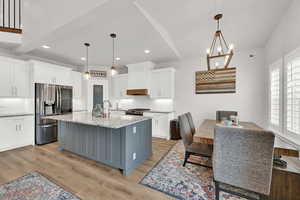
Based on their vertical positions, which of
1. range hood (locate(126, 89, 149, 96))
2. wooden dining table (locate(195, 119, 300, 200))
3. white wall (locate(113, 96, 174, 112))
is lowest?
wooden dining table (locate(195, 119, 300, 200))

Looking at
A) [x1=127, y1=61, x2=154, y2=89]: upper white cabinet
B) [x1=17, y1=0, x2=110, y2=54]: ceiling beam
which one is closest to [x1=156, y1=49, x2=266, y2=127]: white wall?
[x1=127, y1=61, x2=154, y2=89]: upper white cabinet

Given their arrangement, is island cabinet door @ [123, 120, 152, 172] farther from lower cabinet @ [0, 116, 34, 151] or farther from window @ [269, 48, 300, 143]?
A: lower cabinet @ [0, 116, 34, 151]

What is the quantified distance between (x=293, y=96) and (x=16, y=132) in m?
6.11

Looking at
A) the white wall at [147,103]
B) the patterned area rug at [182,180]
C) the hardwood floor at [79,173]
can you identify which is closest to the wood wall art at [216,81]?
the white wall at [147,103]

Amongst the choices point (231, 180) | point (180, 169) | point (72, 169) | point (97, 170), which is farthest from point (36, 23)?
point (231, 180)

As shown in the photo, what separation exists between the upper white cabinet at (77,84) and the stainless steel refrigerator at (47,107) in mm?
634

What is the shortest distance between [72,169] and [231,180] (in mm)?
2598

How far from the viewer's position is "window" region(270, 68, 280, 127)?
2586mm

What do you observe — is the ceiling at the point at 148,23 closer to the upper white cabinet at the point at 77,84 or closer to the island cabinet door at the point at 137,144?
the upper white cabinet at the point at 77,84

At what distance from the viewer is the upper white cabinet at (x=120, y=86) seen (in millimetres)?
5403

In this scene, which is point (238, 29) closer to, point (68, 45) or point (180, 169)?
point (180, 169)

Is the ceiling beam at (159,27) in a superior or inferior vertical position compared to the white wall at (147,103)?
superior

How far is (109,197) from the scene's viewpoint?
5.66ft

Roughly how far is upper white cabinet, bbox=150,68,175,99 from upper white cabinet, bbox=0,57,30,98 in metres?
3.85
